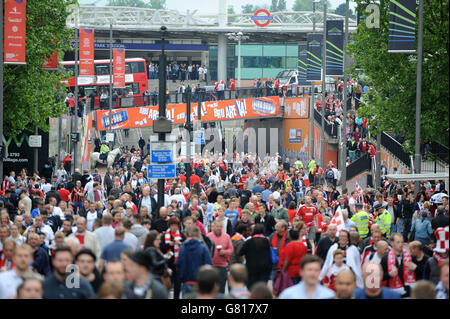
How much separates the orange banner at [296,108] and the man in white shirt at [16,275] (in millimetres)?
45328

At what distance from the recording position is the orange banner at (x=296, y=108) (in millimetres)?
55656

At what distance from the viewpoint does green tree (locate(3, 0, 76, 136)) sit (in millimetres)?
31938

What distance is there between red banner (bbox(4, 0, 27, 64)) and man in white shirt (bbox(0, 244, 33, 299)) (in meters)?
18.6

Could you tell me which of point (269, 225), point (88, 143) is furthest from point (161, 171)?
point (88, 143)

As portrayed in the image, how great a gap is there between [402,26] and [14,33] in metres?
12.0

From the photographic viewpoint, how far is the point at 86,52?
46.0 metres

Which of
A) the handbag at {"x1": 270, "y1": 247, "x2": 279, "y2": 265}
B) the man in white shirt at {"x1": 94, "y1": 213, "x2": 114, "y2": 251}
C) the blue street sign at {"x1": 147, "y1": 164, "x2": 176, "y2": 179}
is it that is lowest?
the handbag at {"x1": 270, "y1": 247, "x2": 279, "y2": 265}

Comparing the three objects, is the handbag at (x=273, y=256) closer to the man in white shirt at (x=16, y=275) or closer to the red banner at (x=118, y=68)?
the man in white shirt at (x=16, y=275)

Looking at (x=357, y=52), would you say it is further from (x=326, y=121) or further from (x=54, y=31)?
→ (x=326, y=121)

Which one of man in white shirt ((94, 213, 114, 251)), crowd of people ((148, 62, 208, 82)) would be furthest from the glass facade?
man in white shirt ((94, 213, 114, 251))

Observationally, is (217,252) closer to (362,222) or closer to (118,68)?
(362,222)

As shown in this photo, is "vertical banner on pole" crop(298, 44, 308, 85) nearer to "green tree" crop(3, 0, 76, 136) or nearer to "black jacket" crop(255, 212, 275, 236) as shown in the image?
"green tree" crop(3, 0, 76, 136)

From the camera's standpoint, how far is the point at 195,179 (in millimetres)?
29672

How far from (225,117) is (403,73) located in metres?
31.8
